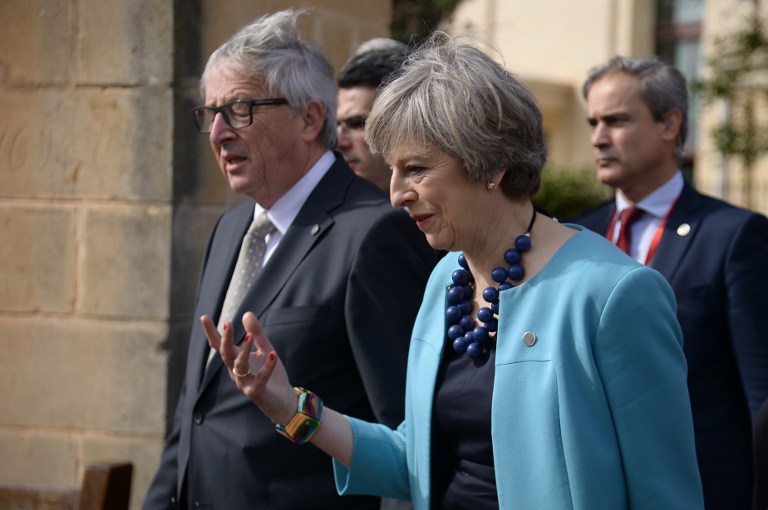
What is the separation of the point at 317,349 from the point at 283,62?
2.79ft

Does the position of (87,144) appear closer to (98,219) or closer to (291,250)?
(98,219)

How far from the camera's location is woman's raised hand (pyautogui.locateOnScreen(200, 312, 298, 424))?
2.30 metres

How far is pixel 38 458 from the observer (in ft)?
13.5

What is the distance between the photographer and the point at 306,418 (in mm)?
2426

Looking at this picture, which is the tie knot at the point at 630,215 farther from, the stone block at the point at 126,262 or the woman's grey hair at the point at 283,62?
the stone block at the point at 126,262

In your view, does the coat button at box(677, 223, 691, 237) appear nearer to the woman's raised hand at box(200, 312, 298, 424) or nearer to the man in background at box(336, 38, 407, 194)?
the man in background at box(336, 38, 407, 194)

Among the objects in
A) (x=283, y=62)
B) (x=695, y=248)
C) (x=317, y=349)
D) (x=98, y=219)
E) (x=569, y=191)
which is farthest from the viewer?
(x=569, y=191)

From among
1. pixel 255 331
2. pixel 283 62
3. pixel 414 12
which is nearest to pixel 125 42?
pixel 283 62

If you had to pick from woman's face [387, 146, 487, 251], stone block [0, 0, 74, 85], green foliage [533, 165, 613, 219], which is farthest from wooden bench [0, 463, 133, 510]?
green foliage [533, 165, 613, 219]

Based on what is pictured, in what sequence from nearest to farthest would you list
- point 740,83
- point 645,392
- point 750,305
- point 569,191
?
point 645,392 < point 750,305 < point 740,83 < point 569,191

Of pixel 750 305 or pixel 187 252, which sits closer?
pixel 750 305

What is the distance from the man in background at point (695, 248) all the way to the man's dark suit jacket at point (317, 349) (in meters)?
0.99

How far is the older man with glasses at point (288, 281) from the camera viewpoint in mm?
2875

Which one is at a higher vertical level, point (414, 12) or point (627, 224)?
point (414, 12)
